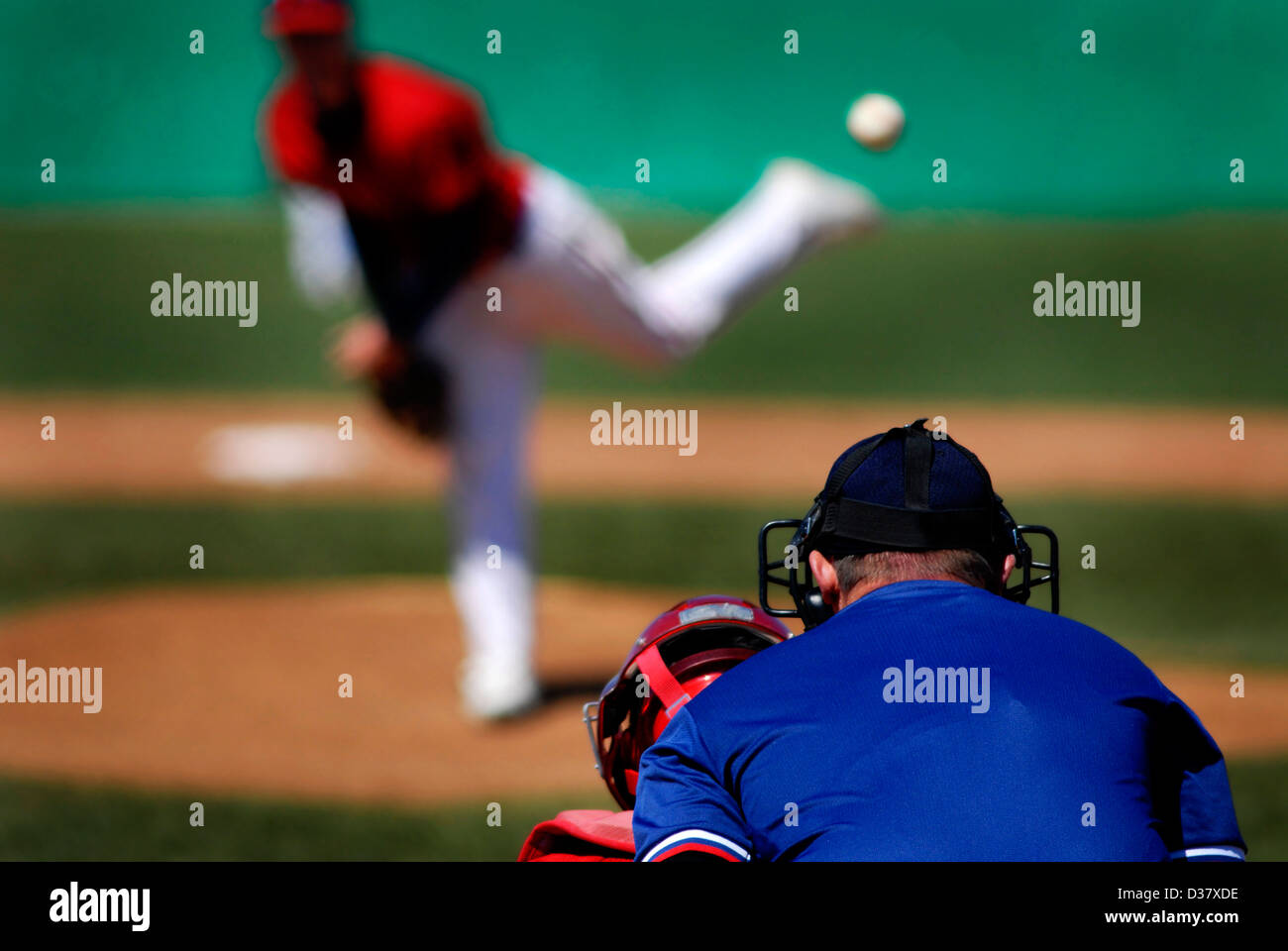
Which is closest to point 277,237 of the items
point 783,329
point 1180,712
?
point 783,329

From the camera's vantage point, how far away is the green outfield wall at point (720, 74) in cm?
1162

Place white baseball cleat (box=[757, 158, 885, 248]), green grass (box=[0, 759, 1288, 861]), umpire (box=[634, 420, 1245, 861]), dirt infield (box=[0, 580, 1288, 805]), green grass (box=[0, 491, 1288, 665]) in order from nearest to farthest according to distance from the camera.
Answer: umpire (box=[634, 420, 1245, 861])
green grass (box=[0, 759, 1288, 861])
dirt infield (box=[0, 580, 1288, 805])
white baseball cleat (box=[757, 158, 885, 248])
green grass (box=[0, 491, 1288, 665])

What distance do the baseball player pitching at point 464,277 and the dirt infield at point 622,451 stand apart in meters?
5.07

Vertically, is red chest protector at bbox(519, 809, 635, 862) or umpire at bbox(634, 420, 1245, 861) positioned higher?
umpire at bbox(634, 420, 1245, 861)

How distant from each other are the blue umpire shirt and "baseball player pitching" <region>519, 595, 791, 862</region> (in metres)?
0.17

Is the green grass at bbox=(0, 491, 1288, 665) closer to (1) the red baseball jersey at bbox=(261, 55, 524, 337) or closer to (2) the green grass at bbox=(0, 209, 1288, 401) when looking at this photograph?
(1) the red baseball jersey at bbox=(261, 55, 524, 337)

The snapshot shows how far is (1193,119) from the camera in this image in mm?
12367

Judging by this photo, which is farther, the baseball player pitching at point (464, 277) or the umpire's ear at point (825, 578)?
the baseball player pitching at point (464, 277)

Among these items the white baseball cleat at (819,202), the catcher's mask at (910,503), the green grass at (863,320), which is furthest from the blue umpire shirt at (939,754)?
the green grass at (863,320)

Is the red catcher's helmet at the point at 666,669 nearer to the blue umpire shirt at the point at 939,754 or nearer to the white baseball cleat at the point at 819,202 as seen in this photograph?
the blue umpire shirt at the point at 939,754

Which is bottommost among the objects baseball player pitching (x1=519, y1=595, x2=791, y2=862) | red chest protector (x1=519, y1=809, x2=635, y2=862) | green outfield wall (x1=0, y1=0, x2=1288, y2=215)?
red chest protector (x1=519, y1=809, x2=635, y2=862)

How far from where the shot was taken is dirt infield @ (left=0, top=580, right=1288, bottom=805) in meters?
4.51

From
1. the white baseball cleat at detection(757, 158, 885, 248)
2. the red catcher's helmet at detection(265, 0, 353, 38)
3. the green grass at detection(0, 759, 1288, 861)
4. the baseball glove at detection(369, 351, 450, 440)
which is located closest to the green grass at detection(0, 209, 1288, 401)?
the white baseball cleat at detection(757, 158, 885, 248)

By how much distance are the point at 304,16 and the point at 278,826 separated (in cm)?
241
